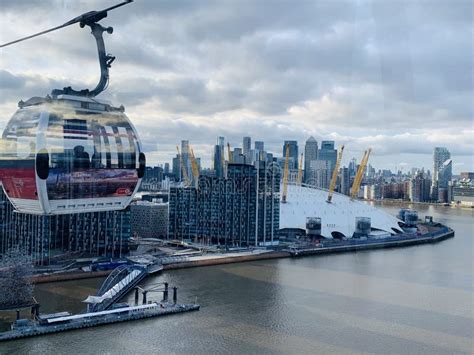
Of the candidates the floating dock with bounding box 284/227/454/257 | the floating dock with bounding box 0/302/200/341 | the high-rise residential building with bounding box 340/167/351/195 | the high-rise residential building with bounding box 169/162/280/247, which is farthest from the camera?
the high-rise residential building with bounding box 340/167/351/195

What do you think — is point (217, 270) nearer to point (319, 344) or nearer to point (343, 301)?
point (343, 301)

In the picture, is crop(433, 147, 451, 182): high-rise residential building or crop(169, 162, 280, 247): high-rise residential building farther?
crop(433, 147, 451, 182): high-rise residential building

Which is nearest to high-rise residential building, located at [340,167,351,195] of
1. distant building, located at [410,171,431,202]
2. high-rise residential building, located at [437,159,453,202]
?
distant building, located at [410,171,431,202]

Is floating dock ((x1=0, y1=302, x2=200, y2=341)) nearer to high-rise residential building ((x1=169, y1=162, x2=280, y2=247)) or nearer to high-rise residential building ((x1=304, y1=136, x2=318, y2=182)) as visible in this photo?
high-rise residential building ((x1=169, y1=162, x2=280, y2=247))

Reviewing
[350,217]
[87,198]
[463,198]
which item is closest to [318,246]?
[350,217]

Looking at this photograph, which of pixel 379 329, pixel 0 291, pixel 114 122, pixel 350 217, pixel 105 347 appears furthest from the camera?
pixel 350 217

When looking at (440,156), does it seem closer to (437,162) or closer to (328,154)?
(437,162)

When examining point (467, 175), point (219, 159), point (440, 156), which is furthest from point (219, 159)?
point (467, 175)
